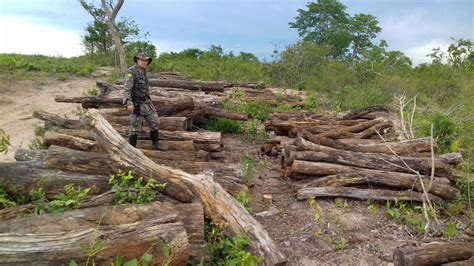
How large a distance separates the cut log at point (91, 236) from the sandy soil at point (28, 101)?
429 centimetres

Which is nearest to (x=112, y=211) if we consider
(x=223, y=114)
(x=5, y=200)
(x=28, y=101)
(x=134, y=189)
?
(x=134, y=189)

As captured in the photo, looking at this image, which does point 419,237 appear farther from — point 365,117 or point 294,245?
point 365,117

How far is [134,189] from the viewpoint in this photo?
4523 millimetres

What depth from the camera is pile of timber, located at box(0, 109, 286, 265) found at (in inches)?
128

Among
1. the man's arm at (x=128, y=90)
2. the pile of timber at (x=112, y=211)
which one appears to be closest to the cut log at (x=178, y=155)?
the pile of timber at (x=112, y=211)

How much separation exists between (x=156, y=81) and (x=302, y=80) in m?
8.26

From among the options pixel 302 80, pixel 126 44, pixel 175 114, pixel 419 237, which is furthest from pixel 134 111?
pixel 126 44

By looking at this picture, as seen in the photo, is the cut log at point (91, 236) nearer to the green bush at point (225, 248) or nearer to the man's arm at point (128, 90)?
the green bush at point (225, 248)

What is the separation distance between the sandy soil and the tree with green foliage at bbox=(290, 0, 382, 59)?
61.9ft

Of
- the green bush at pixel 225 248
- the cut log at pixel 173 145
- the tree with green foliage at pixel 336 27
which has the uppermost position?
the tree with green foliage at pixel 336 27

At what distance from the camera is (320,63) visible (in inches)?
836

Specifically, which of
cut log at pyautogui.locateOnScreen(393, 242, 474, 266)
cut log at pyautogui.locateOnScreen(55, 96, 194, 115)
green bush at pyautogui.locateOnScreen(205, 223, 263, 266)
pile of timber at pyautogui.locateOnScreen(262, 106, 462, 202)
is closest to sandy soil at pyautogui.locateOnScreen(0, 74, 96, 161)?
cut log at pyautogui.locateOnScreen(55, 96, 194, 115)

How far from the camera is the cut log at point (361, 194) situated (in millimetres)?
5723

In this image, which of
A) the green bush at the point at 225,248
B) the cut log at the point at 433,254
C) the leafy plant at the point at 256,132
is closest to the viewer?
the cut log at the point at 433,254
